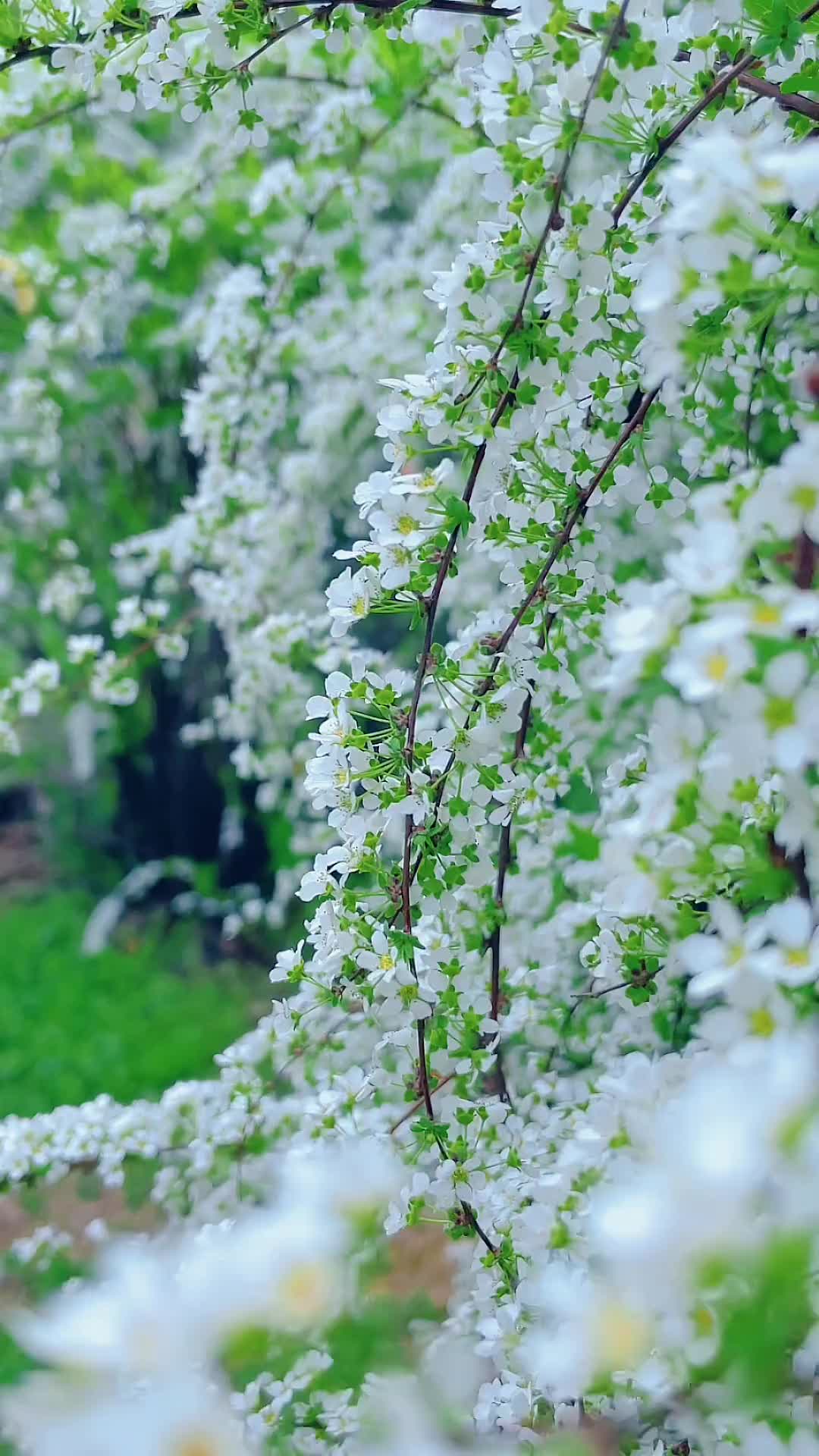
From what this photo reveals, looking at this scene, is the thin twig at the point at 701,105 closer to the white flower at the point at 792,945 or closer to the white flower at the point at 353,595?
the white flower at the point at 353,595

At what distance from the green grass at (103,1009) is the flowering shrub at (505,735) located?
771mm

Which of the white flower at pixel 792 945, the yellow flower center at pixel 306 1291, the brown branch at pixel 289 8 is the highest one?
the brown branch at pixel 289 8

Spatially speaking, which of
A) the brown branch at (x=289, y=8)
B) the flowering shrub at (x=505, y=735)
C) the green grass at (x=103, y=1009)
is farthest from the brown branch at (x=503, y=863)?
the green grass at (x=103, y=1009)

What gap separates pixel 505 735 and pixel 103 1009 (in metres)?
2.49

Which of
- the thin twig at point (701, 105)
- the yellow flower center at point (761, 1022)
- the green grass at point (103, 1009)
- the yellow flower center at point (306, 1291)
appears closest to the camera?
the yellow flower center at point (306, 1291)

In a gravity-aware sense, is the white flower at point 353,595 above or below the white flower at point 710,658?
above

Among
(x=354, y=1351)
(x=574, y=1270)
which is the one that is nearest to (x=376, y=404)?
(x=354, y=1351)

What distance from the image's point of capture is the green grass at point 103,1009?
3334 millimetres

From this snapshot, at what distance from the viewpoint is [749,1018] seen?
0.61 meters

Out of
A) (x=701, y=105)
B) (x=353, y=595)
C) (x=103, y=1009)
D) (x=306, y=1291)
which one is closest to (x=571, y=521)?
(x=353, y=595)

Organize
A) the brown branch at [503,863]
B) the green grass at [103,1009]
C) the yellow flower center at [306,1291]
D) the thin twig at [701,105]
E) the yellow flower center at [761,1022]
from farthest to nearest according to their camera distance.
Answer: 1. the green grass at [103,1009]
2. the brown branch at [503,863]
3. the thin twig at [701,105]
4. the yellow flower center at [761,1022]
5. the yellow flower center at [306,1291]

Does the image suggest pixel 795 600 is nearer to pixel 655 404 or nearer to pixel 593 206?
pixel 593 206

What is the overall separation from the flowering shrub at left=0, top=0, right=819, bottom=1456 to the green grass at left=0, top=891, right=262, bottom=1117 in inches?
30.4

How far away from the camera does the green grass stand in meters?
3.33
